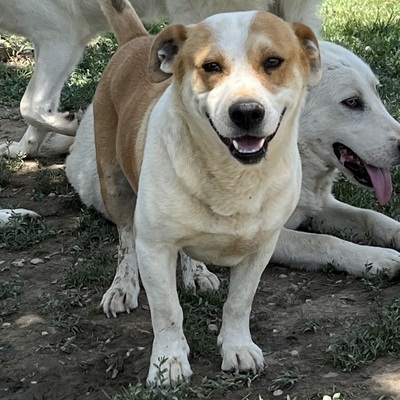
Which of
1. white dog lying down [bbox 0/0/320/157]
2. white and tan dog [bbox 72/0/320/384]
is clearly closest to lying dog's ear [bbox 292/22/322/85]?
white and tan dog [bbox 72/0/320/384]

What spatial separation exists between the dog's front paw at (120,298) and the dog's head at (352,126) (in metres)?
1.24

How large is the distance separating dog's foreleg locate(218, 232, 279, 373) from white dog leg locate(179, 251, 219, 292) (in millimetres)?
645

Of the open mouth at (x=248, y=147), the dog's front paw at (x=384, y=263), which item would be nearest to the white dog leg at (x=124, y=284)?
the dog's front paw at (x=384, y=263)

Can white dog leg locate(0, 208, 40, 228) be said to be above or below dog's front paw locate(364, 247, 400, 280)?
below

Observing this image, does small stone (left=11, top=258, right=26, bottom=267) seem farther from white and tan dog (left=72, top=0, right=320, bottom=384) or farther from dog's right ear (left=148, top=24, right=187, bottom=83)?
dog's right ear (left=148, top=24, right=187, bottom=83)

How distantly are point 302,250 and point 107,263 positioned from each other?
0.99m

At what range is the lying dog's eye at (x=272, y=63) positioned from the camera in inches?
120

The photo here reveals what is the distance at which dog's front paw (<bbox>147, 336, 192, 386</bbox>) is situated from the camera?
130 inches

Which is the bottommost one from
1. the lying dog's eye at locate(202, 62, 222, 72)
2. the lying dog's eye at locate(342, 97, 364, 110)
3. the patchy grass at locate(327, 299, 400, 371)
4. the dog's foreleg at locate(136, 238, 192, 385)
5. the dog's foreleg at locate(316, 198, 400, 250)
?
the dog's foreleg at locate(316, 198, 400, 250)

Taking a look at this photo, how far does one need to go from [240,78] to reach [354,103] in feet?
5.37

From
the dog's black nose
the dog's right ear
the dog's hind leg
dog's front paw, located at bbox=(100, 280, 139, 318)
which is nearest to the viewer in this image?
the dog's black nose

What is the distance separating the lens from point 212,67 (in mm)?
3047

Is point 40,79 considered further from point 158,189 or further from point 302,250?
point 158,189

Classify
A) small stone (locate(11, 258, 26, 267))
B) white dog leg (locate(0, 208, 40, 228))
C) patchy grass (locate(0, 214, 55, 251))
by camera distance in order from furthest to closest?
white dog leg (locate(0, 208, 40, 228)) → patchy grass (locate(0, 214, 55, 251)) → small stone (locate(11, 258, 26, 267))
